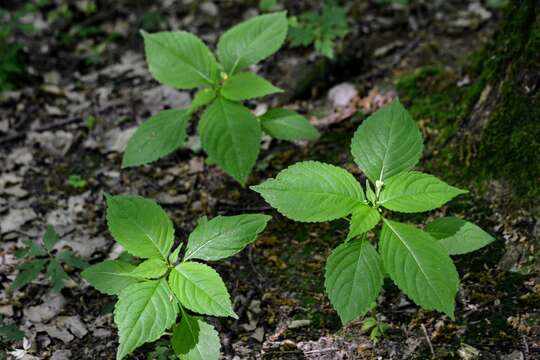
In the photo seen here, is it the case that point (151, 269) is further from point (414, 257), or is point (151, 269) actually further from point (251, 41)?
point (251, 41)

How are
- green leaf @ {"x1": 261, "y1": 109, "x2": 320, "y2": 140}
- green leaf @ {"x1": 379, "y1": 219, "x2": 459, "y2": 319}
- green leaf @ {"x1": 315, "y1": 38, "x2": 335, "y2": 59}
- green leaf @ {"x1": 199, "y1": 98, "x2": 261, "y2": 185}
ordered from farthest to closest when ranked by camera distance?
green leaf @ {"x1": 315, "y1": 38, "x2": 335, "y2": 59} → green leaf @ {"x1": 261, "y1": 109, "x2": 320, "y2": 140} → green leaf @ {"x1": 199, "y1": 98, "x2": 261, "y2": 185} → green leaf @ {"x1": 379, "y1": 219, "x2": 459, "y2": 319}

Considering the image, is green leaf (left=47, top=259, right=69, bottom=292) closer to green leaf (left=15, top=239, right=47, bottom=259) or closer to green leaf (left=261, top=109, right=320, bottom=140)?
green leaf (left=15, top=239, right=47, bottom=259)

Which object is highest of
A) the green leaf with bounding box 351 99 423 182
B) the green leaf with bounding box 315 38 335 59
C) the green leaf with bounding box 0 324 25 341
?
the green leaf with bounding box 351 99 423 182

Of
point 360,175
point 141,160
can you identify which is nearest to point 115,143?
point 141,160

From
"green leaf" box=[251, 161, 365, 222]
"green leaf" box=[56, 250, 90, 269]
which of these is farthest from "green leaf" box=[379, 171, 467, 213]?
"green leaf" box=[56, 250, 90, 269]

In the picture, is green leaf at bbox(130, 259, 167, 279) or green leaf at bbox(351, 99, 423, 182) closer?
green leaf at bbox(130, 259, 167, 279)

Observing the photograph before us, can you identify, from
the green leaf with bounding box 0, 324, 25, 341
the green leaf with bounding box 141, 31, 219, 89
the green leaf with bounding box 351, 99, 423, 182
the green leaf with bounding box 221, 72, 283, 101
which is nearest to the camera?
the green leaf with bounding box 351, 99, 423, 182

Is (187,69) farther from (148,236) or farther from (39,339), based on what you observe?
(39,339)

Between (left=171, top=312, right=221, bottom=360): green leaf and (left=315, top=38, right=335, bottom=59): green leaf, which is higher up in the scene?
(left=315, top=38, right=335, bottom=59): green leaf
